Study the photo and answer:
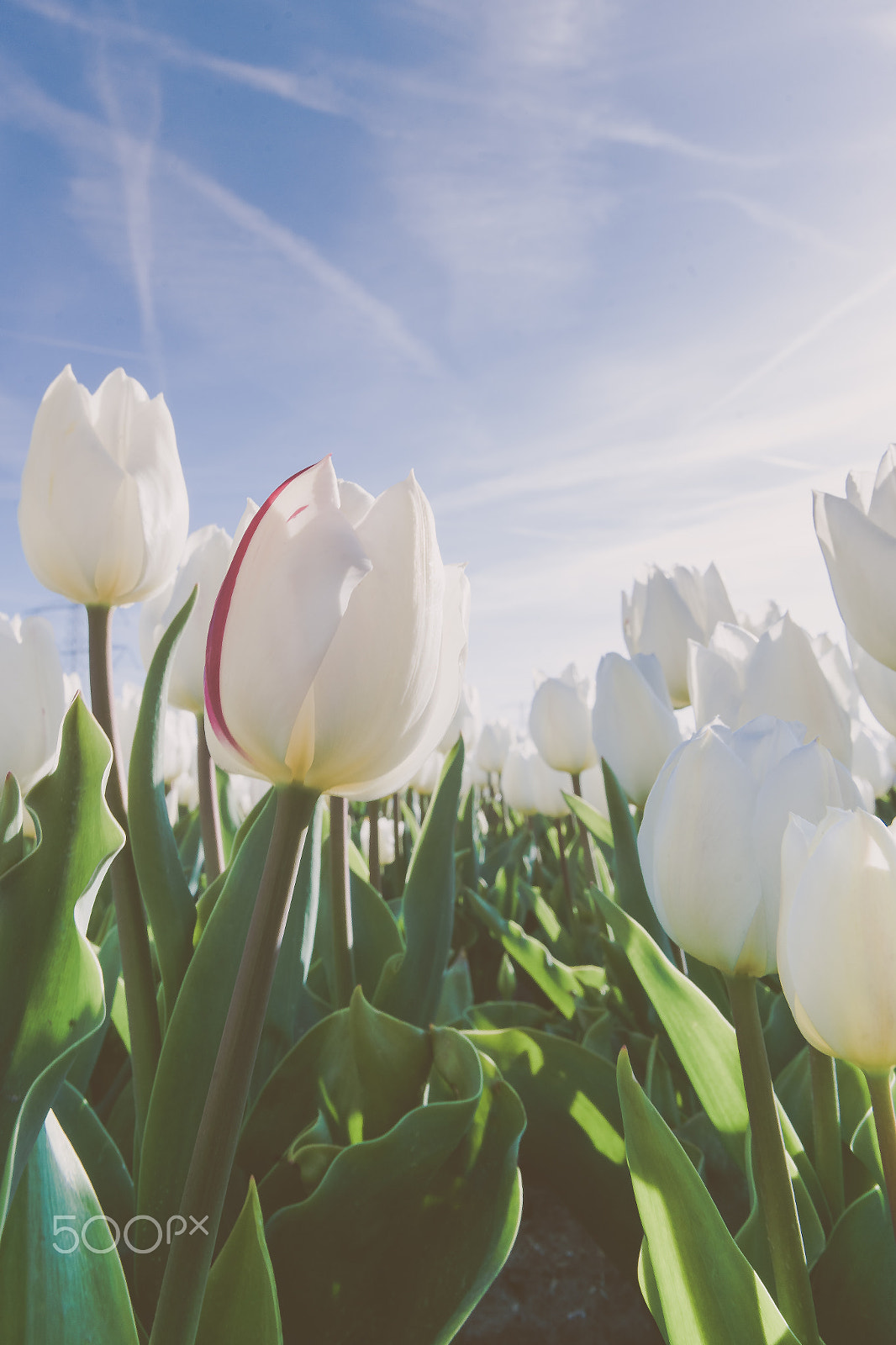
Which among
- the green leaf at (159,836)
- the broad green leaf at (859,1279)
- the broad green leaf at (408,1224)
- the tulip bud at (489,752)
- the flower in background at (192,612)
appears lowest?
the broad green leaf at (859,1279)

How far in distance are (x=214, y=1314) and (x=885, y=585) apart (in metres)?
0.75

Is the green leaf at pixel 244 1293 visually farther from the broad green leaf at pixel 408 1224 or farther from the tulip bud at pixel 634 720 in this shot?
the tulip bud at pixel 634 720

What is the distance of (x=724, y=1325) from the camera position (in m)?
0.57

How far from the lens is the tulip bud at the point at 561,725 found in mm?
2273

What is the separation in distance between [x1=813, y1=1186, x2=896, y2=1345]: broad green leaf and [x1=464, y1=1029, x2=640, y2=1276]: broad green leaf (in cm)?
27

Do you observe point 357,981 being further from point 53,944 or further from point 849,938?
point 849,938

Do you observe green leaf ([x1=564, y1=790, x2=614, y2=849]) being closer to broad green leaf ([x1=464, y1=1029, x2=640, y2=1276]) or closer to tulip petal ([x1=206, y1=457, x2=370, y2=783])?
broad green leaf ([x1=464, y1=1029, x2=640, y2=1276])

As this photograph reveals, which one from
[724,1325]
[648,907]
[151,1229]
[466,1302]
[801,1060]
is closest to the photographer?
[724,1325]

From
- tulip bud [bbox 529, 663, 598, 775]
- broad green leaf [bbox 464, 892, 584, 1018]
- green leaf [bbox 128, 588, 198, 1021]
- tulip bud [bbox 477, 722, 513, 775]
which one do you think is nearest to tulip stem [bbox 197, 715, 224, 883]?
green leaf [bbox 128, 588, 198, 1021]

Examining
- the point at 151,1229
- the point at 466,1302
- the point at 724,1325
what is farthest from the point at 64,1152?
the point at 724,1325

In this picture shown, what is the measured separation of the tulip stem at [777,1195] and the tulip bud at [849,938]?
0.40ft

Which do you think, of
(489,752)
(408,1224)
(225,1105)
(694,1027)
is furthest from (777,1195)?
(489,752)

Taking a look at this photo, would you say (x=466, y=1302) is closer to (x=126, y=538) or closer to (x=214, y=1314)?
(x=214, y=1314)

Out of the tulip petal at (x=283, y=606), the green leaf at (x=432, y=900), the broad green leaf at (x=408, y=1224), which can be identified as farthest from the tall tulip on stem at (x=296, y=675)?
the green leaf at (x=432, y=900)
